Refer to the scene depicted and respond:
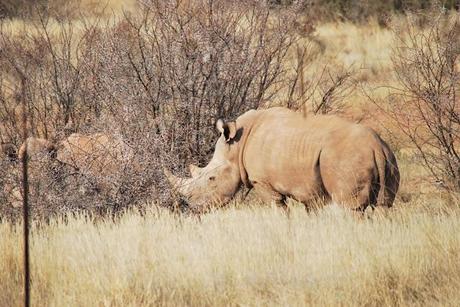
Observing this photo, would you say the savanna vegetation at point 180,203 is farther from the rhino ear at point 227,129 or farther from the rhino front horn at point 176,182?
the rhino ear at point 227,129

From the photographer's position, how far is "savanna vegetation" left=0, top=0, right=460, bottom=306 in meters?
8.30

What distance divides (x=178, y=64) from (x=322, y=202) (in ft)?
9.61

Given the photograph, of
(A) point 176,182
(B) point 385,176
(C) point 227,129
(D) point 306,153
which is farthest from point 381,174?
(A) point 176,182

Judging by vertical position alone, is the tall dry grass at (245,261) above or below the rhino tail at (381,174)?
below

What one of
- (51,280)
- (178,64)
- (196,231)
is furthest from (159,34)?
(51,280)

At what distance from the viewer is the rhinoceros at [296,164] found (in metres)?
10.0

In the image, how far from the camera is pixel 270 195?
35.7 ft

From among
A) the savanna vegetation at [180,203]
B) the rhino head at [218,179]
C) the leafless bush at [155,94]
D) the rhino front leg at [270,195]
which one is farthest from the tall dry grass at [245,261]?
the leafless bush at [155,94]

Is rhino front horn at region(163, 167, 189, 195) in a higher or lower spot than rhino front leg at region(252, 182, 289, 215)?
higher

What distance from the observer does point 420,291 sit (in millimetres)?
8195

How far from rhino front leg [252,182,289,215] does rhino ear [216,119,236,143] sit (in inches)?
20.6

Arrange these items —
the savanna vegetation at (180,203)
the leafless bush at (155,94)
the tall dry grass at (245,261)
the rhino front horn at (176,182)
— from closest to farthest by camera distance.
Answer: the tall dry grass at (245,261), the savanna vegetation at (180,203), the rhino front horn at (176,182), the leafless bush at (155,94)

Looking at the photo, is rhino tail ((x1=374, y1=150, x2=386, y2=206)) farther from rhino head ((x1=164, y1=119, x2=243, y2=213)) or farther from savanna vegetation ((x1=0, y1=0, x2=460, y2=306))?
rhino head ((x1=164, y1=119, x2=243, y2=213))

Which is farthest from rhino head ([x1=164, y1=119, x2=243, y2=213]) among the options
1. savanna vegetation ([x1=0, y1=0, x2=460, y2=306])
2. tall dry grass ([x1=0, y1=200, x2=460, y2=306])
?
tall dry grass ([x1=0, y1=200, x2=460, y2=306])
